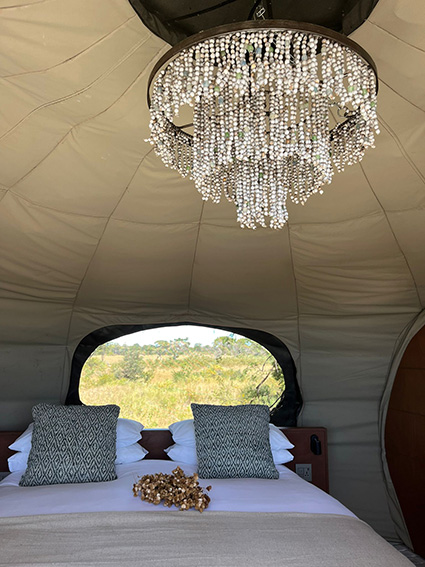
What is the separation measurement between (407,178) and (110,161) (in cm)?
151

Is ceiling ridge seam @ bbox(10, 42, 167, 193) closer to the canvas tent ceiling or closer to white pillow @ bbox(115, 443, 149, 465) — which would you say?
A: the canvas tent ceiling

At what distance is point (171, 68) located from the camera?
1.70 metres

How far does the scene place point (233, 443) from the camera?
10.1 ft

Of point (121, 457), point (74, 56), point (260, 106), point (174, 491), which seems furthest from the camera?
point (121, 457)

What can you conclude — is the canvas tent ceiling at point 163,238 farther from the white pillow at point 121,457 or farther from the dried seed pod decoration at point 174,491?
the dried seed pod decoration at point 174,491

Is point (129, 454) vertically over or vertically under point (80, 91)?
under

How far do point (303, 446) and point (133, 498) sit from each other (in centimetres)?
151

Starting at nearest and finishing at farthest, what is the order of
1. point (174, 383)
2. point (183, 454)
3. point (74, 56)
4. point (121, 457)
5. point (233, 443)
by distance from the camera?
point (74, 56) < point (233, 443) < point (121, 457) < point (183, 454) < point (174, 383)

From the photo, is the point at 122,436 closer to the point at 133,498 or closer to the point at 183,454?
the point at 183,454

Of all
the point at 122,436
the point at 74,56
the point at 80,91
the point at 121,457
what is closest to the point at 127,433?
the point at 122,436

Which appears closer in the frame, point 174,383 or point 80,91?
point 80,91

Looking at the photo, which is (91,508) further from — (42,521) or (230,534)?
(230,534)

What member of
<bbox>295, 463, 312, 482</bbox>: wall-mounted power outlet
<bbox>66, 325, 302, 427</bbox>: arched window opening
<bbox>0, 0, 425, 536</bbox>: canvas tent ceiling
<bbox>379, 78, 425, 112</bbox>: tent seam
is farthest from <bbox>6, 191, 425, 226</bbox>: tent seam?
<bbox>295, 463, 312, 482</bbox>: wall-mounted power outlet

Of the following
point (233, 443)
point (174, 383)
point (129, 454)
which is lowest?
point (129, 454)
